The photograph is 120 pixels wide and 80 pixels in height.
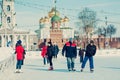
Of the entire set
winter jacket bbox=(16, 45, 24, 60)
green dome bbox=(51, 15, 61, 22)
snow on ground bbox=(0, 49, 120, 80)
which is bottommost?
snow on ground bbox=(0, 49, 120, 80)

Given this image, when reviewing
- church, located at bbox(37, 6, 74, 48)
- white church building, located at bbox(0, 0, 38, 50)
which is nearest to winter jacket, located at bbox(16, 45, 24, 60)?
white church building, located at bbox(0, 0, 38, 50)

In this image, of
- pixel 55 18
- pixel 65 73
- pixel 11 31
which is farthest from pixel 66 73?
pixel 55 18

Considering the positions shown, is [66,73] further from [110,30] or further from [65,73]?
[110,30]

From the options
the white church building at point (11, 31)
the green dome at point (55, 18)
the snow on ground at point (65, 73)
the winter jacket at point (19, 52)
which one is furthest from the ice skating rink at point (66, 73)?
the green dome at point (55, 18)

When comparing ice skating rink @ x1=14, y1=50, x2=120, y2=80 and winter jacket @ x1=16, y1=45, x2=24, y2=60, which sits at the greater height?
winter jacket @ x1=16, y1=45, x2=24, y2=60

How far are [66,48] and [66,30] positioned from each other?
86632mm

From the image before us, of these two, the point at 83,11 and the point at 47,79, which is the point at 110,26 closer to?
the point at 83,11

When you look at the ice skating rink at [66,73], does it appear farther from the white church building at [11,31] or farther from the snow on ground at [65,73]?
the white church building at [11,31]

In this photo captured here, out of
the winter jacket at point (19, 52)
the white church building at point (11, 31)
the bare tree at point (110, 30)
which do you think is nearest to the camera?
the winter jacket at point (19, 52)

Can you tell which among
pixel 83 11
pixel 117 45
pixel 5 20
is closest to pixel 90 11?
pixel 83 11

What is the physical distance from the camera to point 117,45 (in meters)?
103

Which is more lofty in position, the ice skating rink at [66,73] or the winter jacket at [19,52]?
the winter jacket at [19,52]

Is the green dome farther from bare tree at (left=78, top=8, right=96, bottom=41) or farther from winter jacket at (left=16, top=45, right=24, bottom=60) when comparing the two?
winter jacket at (left=16, top=45, right=24, bottom=60)

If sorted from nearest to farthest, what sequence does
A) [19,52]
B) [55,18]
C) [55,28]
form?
[19,52]
[55,18]
[55,28]
